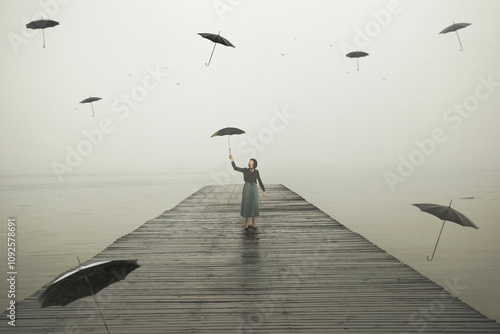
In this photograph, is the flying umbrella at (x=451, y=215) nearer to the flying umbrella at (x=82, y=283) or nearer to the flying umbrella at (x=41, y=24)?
the flying umbrella at (x=82, y=283)

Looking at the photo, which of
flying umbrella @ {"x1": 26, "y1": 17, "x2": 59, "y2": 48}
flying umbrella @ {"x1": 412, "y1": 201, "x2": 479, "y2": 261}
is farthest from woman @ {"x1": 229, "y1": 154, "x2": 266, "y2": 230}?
flying umbrella @ {"x1": 26, "y1": 17, "x2": 59, "y2": 48}

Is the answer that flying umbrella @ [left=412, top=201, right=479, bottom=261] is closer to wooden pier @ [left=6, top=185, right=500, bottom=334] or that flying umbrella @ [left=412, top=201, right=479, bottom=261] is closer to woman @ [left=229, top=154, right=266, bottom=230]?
wooden pier @ [left=6, top=185, right=500, bottom=334]

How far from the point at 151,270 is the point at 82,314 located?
1.60 m

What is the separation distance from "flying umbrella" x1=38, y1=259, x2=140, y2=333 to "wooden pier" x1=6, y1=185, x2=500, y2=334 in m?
0.84

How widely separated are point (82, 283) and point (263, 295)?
2136 millimetres

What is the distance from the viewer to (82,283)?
3.00 m

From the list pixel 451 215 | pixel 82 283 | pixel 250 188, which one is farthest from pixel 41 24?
pixel 451 215

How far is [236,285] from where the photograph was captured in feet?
15.8

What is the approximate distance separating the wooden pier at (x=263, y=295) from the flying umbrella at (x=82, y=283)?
837mm

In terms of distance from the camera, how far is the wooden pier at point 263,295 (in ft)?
12.1

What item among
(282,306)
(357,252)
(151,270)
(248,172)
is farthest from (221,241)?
(282,306)

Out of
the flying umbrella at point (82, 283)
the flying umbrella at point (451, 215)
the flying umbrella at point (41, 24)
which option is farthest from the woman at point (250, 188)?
the flying umbrella at point (41, 24)

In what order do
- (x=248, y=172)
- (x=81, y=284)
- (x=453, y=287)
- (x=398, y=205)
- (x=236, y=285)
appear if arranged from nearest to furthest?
(x=81, y=284)
(x=236, y=285)
(x=248, y=172)
(x=453, y=287)
(x=398, y=205)

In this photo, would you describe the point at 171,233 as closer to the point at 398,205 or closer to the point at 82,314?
the point at 82,314
